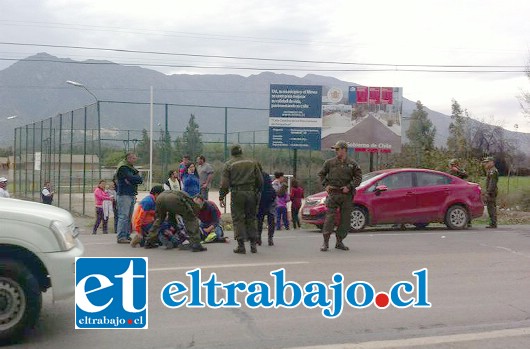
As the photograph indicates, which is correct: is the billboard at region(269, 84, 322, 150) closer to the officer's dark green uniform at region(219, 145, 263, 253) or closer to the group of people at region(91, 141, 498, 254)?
the group of people at region(91, 141, 498, 254)

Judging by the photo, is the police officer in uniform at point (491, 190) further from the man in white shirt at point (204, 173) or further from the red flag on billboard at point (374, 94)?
the man in white shirt at point (204, 173)

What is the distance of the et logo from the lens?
6.05 meters

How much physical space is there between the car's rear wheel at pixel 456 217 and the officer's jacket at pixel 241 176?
6324 mm

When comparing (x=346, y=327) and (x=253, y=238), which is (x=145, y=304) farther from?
(x=253, y=238)

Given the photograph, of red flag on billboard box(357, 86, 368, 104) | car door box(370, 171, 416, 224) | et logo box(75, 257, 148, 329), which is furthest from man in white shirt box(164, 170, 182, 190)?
→ et logo box(75, 257, 148, 329)

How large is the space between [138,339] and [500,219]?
611 inches

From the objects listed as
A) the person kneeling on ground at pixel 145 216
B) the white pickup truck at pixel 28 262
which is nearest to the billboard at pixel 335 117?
the person kneeling on ground at pixel 145 216

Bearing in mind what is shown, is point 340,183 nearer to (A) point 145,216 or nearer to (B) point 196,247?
(B) point 196,247

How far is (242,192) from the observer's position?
10.8m

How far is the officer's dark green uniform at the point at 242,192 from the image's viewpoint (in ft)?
35.3

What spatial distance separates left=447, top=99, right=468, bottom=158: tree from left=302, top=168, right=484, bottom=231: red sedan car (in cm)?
2198

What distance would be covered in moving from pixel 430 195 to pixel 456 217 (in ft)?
2.86

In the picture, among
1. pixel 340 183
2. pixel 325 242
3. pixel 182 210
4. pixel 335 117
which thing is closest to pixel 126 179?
pixel 182 210

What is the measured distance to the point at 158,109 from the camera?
1010 inches
